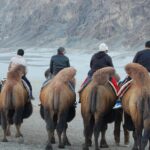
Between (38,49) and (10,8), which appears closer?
(38,49)

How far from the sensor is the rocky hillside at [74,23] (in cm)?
7556

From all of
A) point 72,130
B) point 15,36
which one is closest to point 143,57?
point 72,130

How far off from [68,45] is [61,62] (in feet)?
214

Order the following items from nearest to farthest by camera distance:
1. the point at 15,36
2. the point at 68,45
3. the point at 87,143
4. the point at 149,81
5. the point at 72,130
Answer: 1. the point at 149,81
2. the point at 87,143
3. the point at 72,130
4. the point at 68,45
5. the point at 15,36

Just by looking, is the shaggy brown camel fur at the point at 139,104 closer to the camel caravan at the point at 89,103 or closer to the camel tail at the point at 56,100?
the camel caravan at the point at 89,103

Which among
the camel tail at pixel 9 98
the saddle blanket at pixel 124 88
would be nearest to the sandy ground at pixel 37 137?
the camel tail at pixel 9 98

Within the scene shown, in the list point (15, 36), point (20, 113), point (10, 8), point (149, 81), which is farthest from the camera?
point (10, 8)

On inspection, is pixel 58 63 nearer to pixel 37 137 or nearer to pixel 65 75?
pixel 65 75

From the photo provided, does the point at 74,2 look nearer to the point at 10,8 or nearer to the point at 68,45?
the point at 68,45

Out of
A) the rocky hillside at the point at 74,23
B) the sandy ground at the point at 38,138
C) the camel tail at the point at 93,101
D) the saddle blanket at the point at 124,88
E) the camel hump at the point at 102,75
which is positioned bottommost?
the sandy ground at the point at 38,138

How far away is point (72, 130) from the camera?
17.6 meters

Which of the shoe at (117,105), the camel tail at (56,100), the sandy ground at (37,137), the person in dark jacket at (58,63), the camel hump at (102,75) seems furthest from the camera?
the person in dark jacket at (58,63)

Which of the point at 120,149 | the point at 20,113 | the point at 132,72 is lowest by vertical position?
the point at 120,149

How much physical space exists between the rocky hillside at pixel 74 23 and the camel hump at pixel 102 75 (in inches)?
2207
